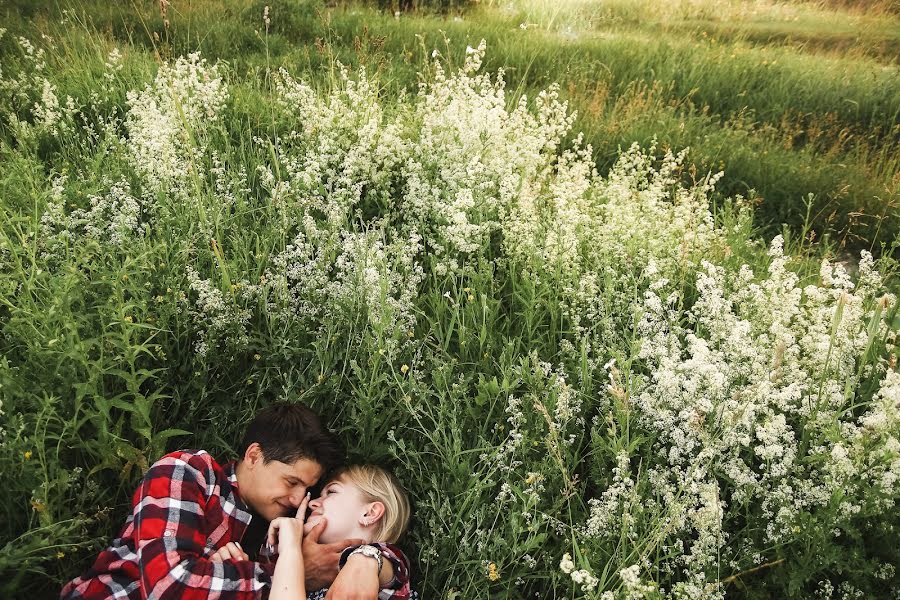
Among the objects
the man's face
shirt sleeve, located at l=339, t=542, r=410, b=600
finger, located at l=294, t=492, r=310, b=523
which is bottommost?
shirt sleeve, located at l=339, t=542, r=410, b=600

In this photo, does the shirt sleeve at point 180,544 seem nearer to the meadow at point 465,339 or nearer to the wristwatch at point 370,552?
the meadow at point 465,339

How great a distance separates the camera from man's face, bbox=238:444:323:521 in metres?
2.95

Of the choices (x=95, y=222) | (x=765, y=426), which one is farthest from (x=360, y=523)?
(x=95, y=222)

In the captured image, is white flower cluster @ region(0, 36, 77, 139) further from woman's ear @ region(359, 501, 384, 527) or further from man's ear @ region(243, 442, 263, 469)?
woman's ear @ region(359, 501, 384, 527)

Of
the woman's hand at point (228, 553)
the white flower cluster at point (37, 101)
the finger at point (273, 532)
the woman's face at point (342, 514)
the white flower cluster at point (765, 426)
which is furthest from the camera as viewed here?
the white flower cluster at point (37, 101)

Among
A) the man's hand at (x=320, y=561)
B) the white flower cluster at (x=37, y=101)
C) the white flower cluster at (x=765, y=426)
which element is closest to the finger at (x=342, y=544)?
the man's hand at (x=320, y=561)

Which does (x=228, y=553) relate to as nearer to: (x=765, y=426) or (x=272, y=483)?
(x=272, y=483)

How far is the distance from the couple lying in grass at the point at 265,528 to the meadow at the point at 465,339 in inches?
6.6

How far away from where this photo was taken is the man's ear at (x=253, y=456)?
2977 mm

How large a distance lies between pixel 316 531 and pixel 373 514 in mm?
262

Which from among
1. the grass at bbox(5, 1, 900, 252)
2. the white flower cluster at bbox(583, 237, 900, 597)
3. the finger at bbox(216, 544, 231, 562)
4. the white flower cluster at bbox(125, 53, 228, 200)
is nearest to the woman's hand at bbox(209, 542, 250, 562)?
the finger at bbox(216, 544, 231, 562)

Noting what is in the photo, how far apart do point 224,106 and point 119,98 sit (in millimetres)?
1153

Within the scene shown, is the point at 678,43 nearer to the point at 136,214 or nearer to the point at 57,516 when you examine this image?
the point at 136,214

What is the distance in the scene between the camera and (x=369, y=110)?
496cm
